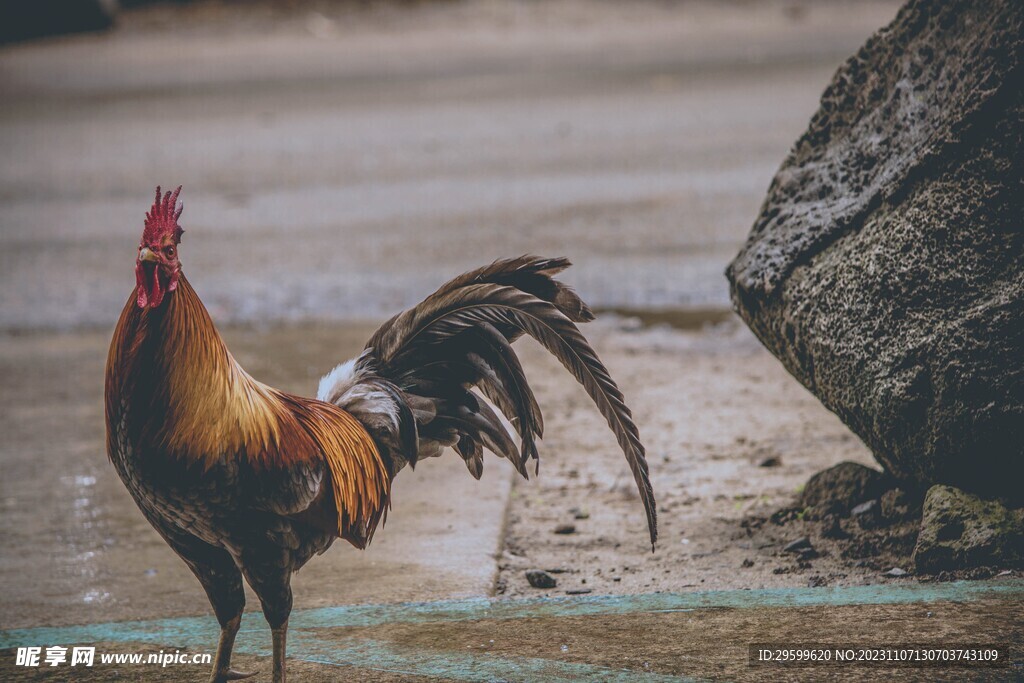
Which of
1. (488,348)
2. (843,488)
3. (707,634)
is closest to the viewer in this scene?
(707,634)

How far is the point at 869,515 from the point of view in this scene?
4652mm

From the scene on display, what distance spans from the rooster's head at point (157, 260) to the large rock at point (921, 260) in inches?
87.0

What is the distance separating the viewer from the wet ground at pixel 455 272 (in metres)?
4.25

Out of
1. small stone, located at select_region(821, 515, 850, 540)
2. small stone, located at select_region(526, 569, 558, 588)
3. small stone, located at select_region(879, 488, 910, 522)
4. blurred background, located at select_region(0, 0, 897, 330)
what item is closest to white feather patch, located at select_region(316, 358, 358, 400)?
small stone, located at select_region(526, 569, 558, 588)

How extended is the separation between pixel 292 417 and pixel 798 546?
6.79 ft

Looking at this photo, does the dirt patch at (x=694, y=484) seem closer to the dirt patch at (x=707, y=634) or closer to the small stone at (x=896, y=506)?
the small stone at (x=896, y=506)

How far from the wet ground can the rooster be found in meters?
0.50

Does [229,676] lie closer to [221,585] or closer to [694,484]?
[221,585]

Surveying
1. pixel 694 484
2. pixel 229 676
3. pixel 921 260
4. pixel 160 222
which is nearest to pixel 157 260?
pixel 160 222

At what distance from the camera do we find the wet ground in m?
4.25

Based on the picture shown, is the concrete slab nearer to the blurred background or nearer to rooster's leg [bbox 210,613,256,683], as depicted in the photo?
rooster's leg [bbox 210,613,256,683]

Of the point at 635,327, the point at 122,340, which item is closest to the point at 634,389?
the point at 635,327

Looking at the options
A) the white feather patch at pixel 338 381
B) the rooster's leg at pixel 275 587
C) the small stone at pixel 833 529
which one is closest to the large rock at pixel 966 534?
the small stone at pixel 833 529

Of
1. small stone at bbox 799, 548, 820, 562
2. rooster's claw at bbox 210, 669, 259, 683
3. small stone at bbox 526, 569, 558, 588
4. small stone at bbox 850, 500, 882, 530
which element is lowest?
rooster's claw at bbox 210, 669, 259, 683
